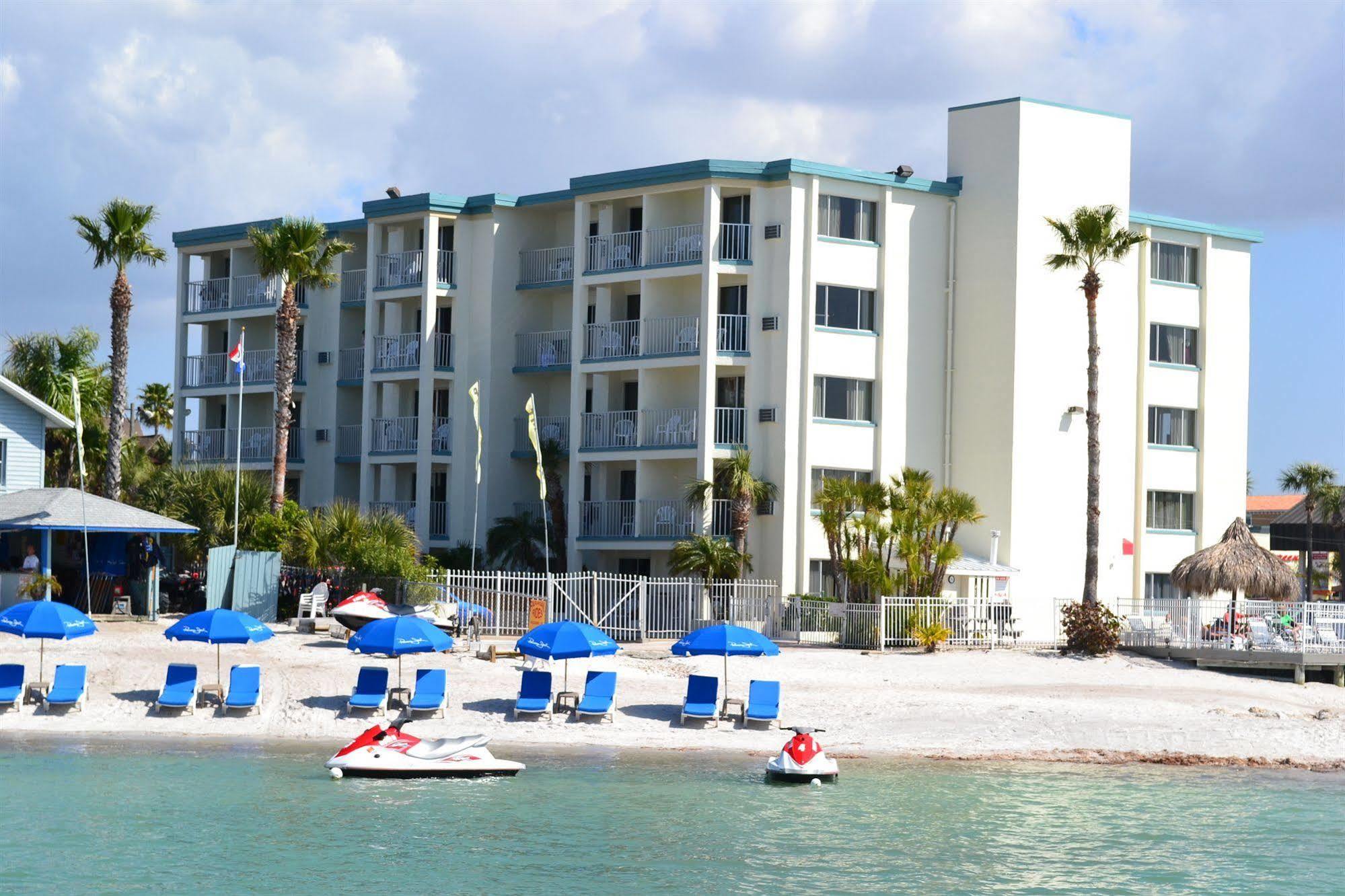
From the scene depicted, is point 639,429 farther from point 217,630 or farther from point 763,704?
→ point 217,630

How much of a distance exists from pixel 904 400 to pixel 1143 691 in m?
14.4

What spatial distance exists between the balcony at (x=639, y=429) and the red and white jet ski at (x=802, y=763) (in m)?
20.7

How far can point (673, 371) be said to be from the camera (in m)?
52.2

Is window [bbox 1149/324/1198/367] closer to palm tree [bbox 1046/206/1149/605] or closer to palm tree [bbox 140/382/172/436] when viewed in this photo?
palm tree [bbox 1046/206/1149/605]

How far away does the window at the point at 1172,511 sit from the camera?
5459 centimetres

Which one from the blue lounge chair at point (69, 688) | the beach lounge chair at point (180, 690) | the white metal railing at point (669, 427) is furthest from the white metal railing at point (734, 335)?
the blue lounge chair at point (69, 688)

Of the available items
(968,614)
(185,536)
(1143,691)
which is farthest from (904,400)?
(185,536)

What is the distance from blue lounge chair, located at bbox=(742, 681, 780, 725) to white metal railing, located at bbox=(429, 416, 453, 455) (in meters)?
22.2

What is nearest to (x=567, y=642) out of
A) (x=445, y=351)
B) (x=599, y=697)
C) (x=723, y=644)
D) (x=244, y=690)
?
(x=599, y=697)

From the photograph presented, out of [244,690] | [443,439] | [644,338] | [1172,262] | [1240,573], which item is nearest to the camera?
[244,690]

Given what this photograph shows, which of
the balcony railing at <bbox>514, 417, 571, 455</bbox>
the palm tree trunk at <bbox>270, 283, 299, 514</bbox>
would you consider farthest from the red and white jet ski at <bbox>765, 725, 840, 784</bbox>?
the balcony railing at <bbox>514, 417, 571, 455</bbox>

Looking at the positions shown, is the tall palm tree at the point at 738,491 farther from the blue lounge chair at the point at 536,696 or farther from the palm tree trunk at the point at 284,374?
the blue lounge chair at the point at 536,696

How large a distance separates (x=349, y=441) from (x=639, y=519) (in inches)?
511

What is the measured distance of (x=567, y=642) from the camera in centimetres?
3381
